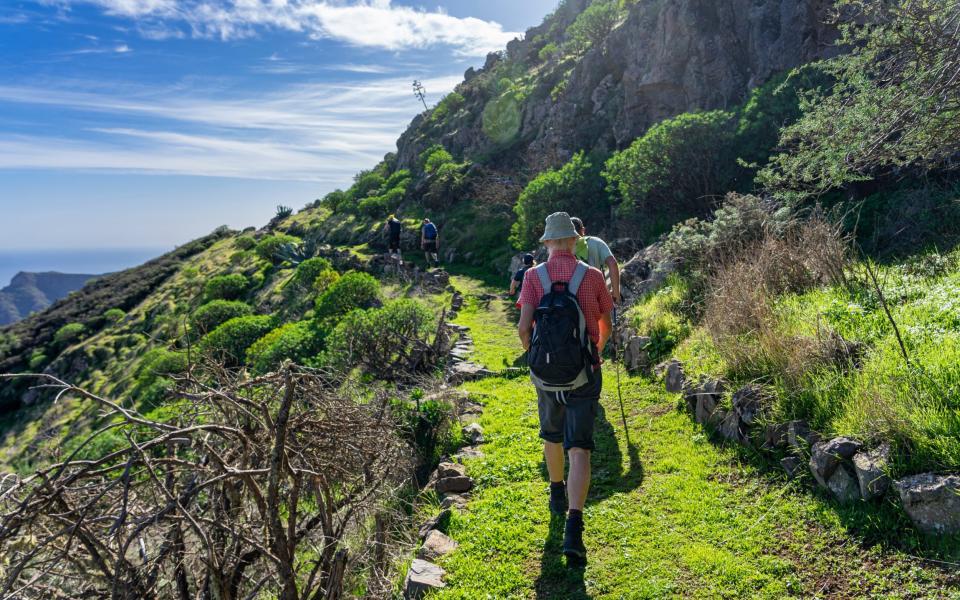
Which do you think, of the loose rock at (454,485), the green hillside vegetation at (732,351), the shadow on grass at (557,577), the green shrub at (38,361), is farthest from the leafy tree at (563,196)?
the green shrub at (38,361)

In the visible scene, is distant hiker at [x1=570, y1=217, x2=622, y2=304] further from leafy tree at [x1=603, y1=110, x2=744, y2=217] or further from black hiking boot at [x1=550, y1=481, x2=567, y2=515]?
leafy tree at [x1=603, y1=110, x2=744, y2=217]

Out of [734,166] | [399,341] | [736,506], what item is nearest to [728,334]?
[736,506]

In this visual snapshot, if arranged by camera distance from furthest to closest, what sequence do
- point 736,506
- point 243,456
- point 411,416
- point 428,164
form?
point 428,164
point 411,416
point 736,506
point 243,456

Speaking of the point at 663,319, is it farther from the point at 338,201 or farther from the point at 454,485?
the point at 338,201

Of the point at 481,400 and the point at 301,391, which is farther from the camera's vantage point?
the point at 481,400

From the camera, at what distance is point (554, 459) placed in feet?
13.4

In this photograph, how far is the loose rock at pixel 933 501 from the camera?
297 cm

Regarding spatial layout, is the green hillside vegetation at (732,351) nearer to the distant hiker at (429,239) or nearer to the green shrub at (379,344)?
the green shrub at (379,344)

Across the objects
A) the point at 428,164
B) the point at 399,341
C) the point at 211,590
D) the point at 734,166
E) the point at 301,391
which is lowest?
the point at 211,590

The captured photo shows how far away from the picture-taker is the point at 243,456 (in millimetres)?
3107

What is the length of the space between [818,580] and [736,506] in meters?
0.87

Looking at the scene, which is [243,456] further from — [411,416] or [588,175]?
[588,175]

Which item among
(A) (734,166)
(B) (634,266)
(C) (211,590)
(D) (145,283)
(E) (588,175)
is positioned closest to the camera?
(C) (211,590)

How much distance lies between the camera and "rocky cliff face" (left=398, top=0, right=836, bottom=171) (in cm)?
1451
